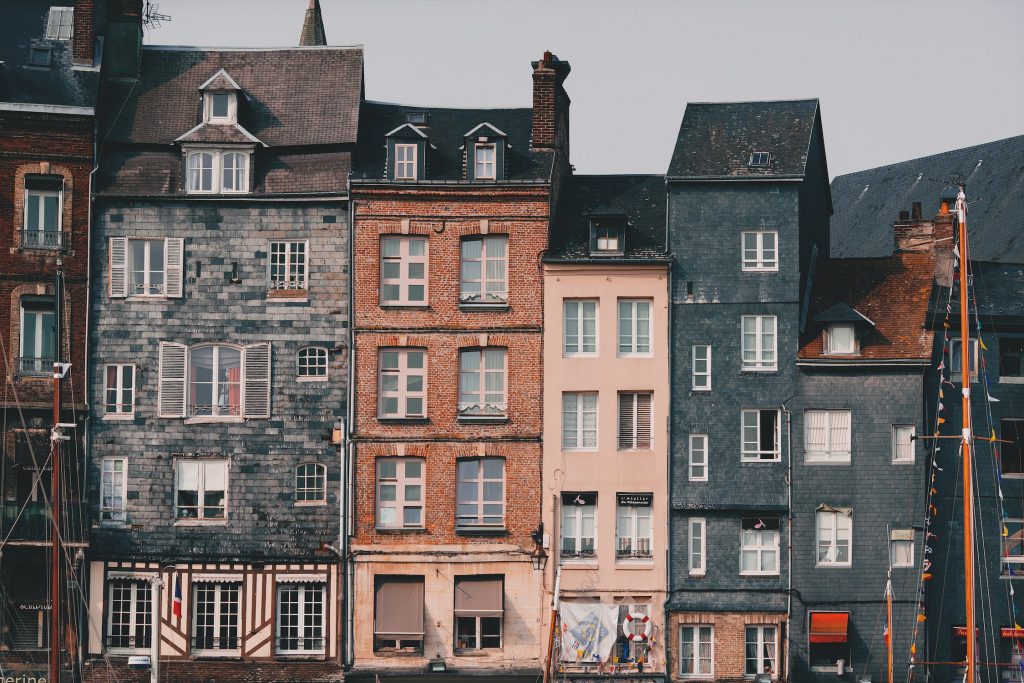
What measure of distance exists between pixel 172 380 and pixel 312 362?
3685 millimetres

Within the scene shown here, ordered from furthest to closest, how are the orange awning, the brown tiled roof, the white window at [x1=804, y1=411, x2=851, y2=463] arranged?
1. the brown tiled roof
2. the white window at [x1=804, y1=411, x2=851, y2=463]
3. the orange awning

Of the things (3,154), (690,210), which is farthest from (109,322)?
(690,210)

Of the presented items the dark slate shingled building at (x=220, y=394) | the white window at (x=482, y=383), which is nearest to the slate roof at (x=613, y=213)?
the white window at (x=482, y=383)

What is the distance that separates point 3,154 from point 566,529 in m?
17.7

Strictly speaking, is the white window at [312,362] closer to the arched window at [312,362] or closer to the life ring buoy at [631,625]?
the arched window at [312,362]

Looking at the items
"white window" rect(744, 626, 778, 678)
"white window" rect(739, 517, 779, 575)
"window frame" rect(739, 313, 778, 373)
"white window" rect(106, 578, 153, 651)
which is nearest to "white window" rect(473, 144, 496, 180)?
"window frame" rect(739, 313, 778, 373)

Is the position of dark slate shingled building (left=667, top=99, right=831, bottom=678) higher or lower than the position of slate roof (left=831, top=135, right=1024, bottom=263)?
lower

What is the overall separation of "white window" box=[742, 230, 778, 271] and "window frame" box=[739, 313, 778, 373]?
4.35 feet

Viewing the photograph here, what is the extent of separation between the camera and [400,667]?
48.2 m

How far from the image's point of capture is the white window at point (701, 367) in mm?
48781

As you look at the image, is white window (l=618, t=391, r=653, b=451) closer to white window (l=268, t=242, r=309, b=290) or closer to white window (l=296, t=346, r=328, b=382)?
white window (l=296, t=346, r=328, b=382)

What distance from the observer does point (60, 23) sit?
170ft

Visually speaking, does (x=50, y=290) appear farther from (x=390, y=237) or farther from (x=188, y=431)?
(x=390, y=237)

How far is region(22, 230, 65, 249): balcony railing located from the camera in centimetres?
4928
